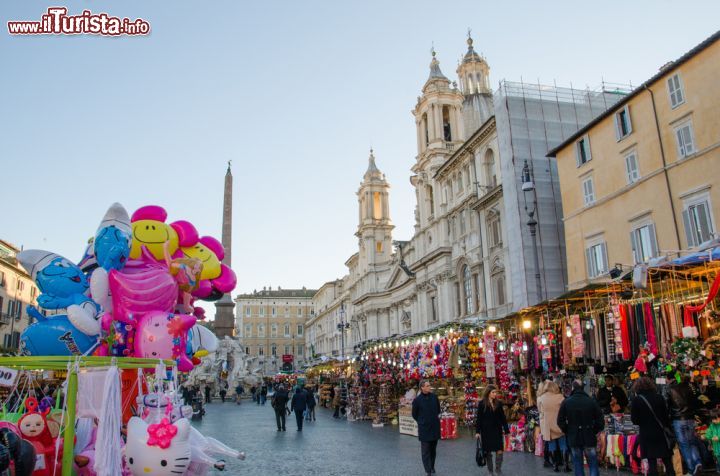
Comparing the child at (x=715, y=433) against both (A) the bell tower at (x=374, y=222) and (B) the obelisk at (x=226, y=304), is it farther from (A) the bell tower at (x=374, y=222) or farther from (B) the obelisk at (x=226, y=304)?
(A) the bell tower at (x=374, y=222)

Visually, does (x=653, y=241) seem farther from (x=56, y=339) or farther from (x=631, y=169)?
(x=56, y=339)

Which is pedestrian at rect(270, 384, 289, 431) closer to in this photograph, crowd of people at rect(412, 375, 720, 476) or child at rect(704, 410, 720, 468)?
crowd of people at rect(412, 375, 720, 476)

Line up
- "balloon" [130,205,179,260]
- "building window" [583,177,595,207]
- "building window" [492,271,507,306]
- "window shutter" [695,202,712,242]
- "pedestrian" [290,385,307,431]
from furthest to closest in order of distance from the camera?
"building window" [492,271,507,306] → "building window" [583,177,595,207] → "pedestrian" [290,385,307,431] → "window shutter" [695,202,712,242] → "balloon" [130,205,179,260]

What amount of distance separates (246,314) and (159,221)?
87649 millimetres

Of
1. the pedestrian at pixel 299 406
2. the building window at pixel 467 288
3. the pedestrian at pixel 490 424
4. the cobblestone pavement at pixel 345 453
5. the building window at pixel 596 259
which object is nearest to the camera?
the pedestrian at pixel 490 424

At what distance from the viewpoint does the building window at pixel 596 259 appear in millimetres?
19953

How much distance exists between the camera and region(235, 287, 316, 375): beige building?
94.4 metres

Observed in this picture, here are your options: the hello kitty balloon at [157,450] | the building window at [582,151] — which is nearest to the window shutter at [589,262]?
the building window at [582,151]

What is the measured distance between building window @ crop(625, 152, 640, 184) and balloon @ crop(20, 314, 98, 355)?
16.9 meters

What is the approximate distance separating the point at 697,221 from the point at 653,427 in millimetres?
10574

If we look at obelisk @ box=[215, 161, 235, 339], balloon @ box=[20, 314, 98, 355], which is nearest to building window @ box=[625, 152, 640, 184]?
balloon @ box=[20, 314, 98, 355]

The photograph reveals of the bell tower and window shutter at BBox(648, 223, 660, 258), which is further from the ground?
the bell tower

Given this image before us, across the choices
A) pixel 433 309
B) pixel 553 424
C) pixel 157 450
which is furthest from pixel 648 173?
pixel 433 309

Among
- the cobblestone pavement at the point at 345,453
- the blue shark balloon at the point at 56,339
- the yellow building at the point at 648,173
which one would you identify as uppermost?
the yellow building at the point at 648,173
